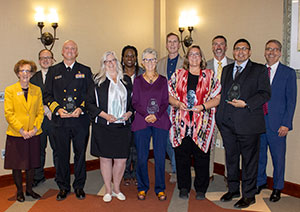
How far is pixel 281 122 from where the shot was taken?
349 cm

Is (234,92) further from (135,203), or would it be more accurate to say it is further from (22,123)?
(22,123)

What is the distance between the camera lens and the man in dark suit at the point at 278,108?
11.3 ft

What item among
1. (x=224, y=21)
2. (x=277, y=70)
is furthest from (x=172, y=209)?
(x=224, y=21)

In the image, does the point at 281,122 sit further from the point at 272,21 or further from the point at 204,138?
the point at 272,21

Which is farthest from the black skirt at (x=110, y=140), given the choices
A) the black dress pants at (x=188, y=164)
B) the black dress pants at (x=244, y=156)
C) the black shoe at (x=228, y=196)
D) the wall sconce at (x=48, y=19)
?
the wall sconce at (x=48, y=19)

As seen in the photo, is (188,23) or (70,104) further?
(188,23)

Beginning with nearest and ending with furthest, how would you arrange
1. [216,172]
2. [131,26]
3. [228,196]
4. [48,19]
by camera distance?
[228,196]
[48,19]
[216,172]
[131,26]

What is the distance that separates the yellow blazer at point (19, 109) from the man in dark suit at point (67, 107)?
0.17 m

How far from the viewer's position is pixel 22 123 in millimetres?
3492

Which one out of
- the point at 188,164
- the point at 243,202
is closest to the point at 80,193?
the point at 188,164

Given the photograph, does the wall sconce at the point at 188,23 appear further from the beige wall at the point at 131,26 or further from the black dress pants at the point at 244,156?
the black dress pants at the point at 244,156

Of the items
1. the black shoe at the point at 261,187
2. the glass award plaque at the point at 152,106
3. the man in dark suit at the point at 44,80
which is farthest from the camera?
the man in dark suit at the point at 44,80

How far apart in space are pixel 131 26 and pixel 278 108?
2.93 m

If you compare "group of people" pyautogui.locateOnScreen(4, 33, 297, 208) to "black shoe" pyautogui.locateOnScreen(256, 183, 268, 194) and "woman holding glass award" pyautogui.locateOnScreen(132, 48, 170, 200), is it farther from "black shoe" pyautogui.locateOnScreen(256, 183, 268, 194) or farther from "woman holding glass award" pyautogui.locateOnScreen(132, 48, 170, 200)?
"black shoe" pyautogui.locateOnScreen(256, 183, 268, 194)
